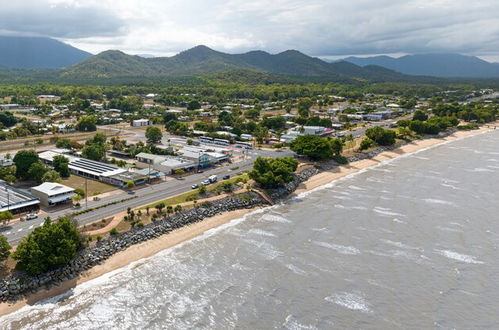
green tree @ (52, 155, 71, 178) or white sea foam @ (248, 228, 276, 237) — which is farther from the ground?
green tree @ (52, 155, 71, 178)

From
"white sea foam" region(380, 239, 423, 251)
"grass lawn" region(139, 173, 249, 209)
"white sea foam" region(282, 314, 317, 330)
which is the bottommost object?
"white sea foam" region(282, 314, 317, 330)

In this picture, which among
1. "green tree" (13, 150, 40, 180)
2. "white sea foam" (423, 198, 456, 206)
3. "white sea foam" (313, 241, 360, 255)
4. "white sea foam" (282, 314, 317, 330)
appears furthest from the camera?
"white sea foam" (423, 198, 456, 206)

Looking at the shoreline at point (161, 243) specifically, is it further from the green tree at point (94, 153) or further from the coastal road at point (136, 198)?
the green tree at point (94, 153)

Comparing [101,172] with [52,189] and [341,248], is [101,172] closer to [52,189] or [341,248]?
[52,189]

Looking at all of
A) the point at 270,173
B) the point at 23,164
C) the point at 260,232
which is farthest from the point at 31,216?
the point at 270,173

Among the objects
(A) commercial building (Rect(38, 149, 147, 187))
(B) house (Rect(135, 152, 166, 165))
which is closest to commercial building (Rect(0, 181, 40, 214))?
(A) commercial building (Rect(38, 149, 147, 187))

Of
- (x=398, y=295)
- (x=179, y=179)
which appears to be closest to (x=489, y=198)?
(x=398, y=295)

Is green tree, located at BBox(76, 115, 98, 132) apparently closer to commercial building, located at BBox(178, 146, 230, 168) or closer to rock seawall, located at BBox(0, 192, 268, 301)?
commercial building, located at BBox(178, 146, 230, 168)
